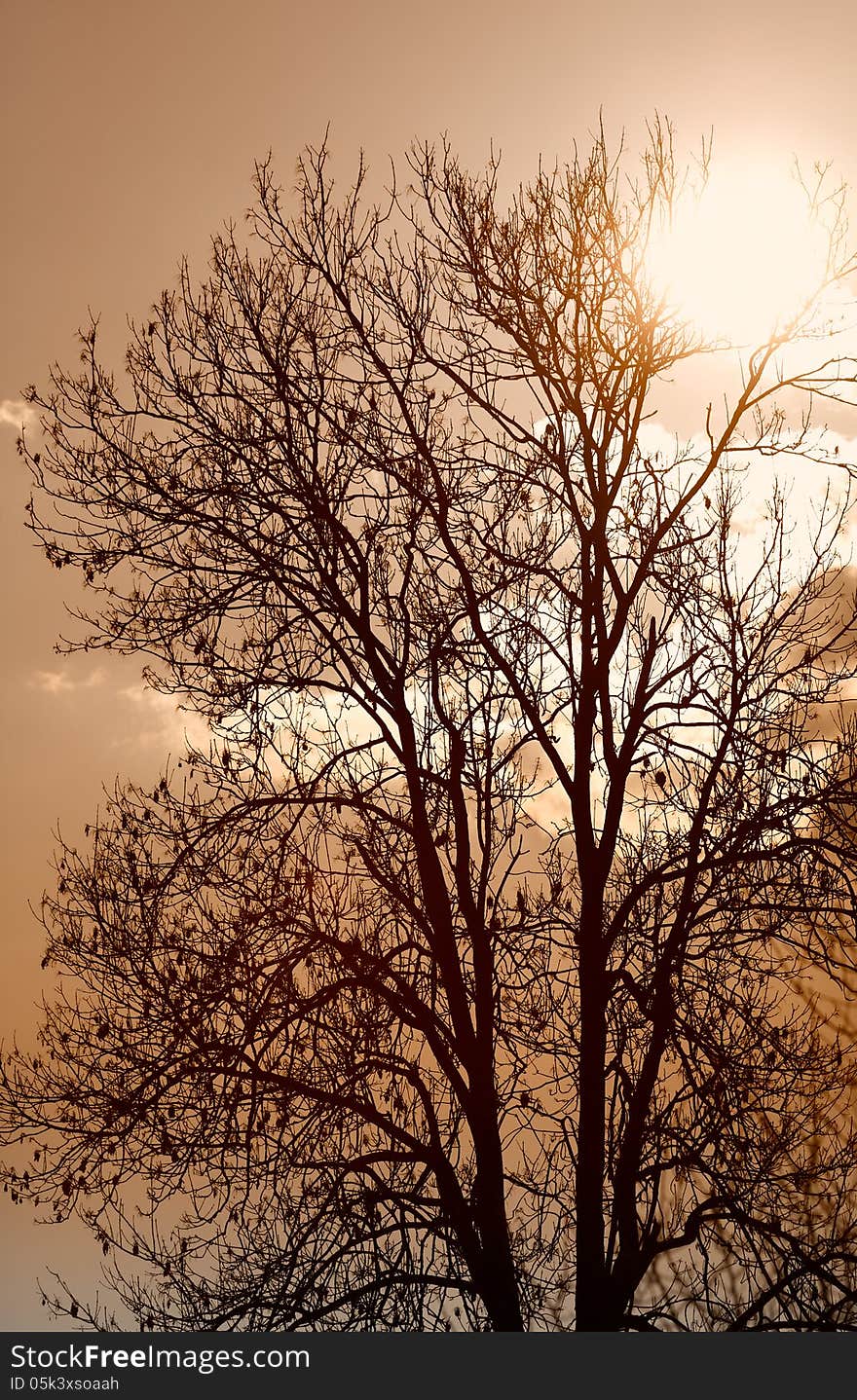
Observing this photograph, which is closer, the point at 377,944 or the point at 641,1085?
the point at 641,1085

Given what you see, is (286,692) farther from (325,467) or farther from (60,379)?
(60,379)

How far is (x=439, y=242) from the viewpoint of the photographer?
10.3 meters

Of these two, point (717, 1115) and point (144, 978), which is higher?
point (144, 978)

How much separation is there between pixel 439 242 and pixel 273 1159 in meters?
6.77

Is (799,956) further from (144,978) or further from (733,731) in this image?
(144,978)
